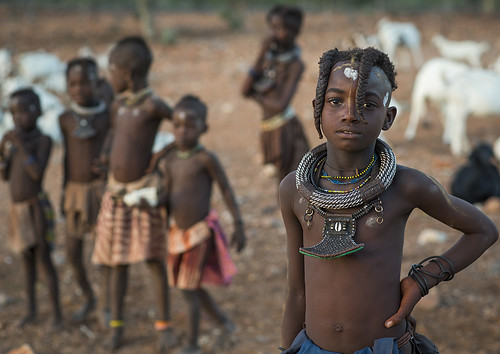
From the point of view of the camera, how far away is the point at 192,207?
4.13 metres

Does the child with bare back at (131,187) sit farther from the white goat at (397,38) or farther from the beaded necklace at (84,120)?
the white goat at (397,38)

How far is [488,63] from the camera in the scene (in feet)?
46.5

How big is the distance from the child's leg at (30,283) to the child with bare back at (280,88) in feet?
6.44

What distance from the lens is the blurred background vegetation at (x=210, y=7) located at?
64.3ft

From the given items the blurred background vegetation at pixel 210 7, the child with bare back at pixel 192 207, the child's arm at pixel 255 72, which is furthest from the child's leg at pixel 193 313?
the blurred background vegetation at pixel 210 7

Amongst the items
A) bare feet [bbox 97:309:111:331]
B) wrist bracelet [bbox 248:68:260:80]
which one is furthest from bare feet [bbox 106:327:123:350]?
wrist bracelet [bbox 248:68:260:80]

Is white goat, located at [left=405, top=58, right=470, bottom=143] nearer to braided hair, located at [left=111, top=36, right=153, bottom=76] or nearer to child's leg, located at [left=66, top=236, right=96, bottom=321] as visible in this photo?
child's leg, located at [left=66, top=236, right=96, bottom=321]

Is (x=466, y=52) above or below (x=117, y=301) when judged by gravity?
above

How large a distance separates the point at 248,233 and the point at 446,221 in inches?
167

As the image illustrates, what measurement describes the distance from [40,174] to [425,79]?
22.5 ft

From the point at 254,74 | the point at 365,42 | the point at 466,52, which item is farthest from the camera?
the point at 466,52

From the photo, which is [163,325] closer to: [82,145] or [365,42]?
[82,145]

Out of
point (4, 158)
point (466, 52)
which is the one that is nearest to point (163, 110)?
point (4, 158)

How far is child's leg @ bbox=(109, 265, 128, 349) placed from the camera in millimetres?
4348
